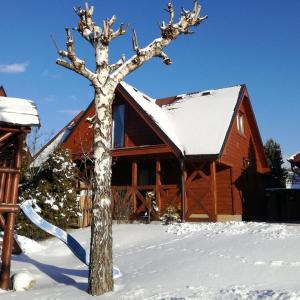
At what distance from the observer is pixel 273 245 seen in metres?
9.90

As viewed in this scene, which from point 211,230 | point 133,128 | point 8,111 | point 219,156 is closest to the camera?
point 8,111

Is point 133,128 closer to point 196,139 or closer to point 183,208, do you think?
point 196,139

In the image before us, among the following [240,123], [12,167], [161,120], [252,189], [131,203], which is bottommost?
[131,203]

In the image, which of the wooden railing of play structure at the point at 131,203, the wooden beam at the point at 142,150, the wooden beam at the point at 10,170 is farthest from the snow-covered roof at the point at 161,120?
the wooden beam at the point at 10,170

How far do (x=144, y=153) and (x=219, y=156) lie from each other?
131 inches

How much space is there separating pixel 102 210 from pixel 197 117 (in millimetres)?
13044

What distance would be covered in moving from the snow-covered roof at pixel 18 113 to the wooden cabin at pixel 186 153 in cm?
828

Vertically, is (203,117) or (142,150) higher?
(203,117)

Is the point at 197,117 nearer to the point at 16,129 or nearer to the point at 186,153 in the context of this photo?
the point at 186,153

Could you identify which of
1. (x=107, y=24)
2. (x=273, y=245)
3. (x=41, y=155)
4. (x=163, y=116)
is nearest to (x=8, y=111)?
(x=107, y=24)

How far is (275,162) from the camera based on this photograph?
99.9ft

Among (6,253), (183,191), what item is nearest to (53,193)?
(183,191)

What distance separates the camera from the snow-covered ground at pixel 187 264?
704 centimetres

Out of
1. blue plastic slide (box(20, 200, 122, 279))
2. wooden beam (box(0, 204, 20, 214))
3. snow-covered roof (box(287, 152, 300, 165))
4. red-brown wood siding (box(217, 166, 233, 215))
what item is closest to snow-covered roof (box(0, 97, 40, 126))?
wooden beam (box(0, 204, 20, 214))
